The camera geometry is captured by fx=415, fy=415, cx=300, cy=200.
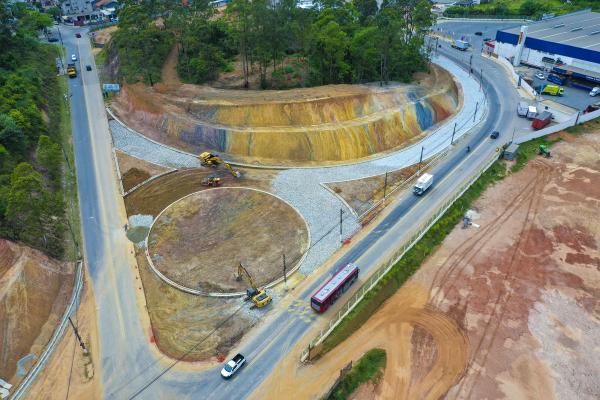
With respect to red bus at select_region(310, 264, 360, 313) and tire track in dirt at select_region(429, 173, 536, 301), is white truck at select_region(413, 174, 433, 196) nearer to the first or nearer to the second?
tire track in dirt at select_region(429, 173, 536, 301)

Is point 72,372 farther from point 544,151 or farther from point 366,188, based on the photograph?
point 544,151

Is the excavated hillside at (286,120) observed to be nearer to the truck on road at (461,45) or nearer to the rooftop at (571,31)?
the truck on road at (461,45)

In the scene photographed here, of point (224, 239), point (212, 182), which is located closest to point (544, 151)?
point (212, 182)

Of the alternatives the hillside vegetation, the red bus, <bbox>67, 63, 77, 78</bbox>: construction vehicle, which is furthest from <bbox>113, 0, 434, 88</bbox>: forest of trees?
the red bus

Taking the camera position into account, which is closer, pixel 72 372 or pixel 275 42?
pixel 72 372

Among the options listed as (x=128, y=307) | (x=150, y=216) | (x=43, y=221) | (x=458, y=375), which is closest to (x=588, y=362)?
(x=458, y=375)
